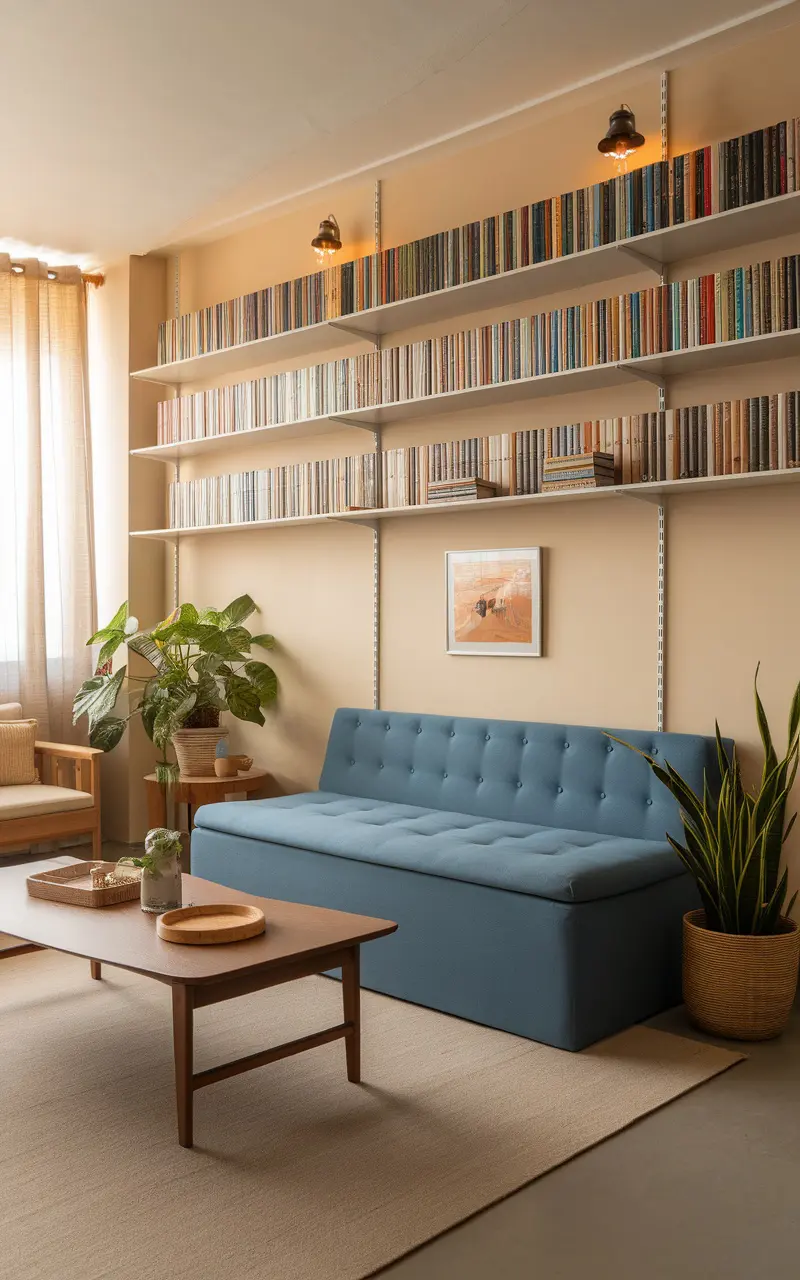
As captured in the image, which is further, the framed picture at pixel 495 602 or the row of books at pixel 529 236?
the framed picture at pixel 495 602

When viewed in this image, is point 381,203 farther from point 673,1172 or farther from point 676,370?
point 673,1172

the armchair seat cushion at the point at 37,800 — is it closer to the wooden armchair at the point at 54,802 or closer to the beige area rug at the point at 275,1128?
the wooden armchair at the point at 54,802

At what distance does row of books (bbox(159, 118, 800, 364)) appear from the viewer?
11.3ft

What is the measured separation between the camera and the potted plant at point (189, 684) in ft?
16.6

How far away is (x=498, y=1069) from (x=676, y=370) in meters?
2.35

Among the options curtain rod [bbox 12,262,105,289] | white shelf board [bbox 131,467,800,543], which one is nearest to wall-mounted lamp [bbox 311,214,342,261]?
white shelf board [bbox 131,467,800,543]

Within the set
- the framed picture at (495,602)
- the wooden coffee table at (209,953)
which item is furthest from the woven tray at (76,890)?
the framed picture at (495,602)

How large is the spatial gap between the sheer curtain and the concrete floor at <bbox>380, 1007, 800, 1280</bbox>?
409cm

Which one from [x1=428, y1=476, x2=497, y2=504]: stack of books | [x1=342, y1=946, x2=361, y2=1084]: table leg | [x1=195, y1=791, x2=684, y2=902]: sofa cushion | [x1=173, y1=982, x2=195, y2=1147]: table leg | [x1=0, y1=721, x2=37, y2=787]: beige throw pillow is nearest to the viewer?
[x1=173, y1=982, x2=195, y2=1147]: table leg

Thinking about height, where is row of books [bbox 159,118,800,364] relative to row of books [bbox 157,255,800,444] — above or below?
above

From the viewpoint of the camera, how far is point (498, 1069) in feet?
9.68

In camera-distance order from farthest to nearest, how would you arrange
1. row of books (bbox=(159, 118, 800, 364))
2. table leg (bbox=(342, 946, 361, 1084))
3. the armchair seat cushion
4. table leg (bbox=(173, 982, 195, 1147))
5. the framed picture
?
the armchair seat cushion, the framed picture, row of books (bbox=(159, 118, 800, 364)), table leg (bbox=(342, 946, 361, 1084)), table leg (bbox=(173, 982, 195, 1147))

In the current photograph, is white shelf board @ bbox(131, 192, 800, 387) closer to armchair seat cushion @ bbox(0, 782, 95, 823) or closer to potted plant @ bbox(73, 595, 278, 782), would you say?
potted plant @ bbox(73, 595, 278, 782)

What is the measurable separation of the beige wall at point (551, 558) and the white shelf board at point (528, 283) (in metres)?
0.08
